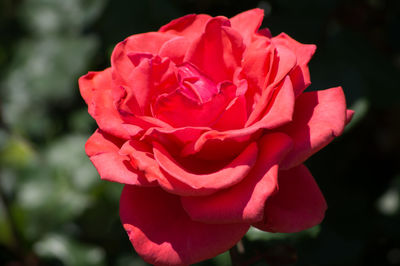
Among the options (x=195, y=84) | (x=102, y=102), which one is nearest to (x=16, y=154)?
(x=102, y=102)

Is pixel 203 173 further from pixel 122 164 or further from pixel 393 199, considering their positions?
pixel 393 199

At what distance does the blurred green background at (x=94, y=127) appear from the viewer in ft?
4.17

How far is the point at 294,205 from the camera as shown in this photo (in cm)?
72

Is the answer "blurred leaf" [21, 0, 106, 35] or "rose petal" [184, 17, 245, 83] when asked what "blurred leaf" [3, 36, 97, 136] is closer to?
"blurred leaf" [21, 0, 106, 35]

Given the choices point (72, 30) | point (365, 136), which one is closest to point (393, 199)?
point (365, 136)

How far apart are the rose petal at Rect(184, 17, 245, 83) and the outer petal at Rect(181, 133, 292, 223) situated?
6.4 inches

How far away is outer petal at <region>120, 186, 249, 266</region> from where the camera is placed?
2.21 ft

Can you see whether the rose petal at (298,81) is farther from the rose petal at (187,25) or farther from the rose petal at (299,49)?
the rose petal at (187,25)

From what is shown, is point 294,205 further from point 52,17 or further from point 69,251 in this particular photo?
point 52,17

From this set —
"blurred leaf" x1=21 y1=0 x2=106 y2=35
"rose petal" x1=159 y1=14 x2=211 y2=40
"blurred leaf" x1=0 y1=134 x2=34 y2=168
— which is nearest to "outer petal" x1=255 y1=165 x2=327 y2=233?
"rose petal" x1=159 y1=14 x2=211 y2=40

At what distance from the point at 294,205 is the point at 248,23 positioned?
343mm

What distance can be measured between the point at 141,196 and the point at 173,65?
0.72ft

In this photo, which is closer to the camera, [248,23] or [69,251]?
[248,23]

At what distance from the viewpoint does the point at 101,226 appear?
1.55 metres
